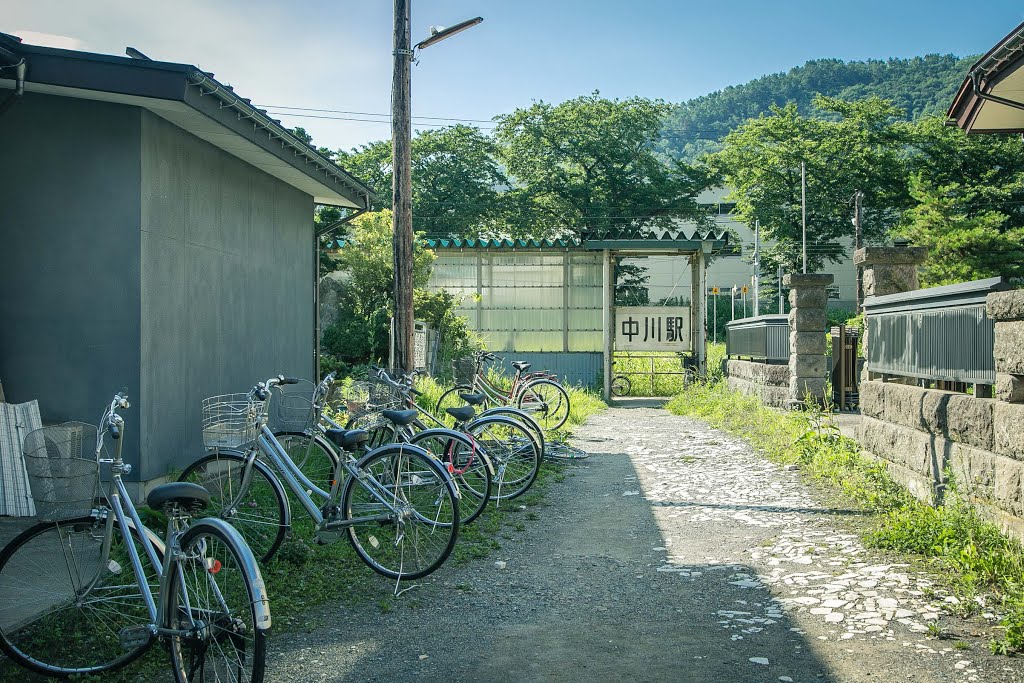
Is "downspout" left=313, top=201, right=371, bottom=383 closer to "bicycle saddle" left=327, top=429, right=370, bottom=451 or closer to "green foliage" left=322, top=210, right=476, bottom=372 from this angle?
"green foliage" left=322, top=210, right=476, bottom=372

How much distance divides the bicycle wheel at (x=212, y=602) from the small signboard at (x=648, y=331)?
51.4 ft

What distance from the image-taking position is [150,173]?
277 inches

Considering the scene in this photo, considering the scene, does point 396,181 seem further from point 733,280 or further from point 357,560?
point 733,280

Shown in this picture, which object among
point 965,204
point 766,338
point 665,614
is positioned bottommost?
point 665,614

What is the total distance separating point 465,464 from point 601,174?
37705 millimetres

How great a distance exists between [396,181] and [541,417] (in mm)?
4840

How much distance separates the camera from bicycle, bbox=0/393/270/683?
11.6ft

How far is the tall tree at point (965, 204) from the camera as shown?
29.3m

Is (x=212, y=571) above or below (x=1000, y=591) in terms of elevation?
above

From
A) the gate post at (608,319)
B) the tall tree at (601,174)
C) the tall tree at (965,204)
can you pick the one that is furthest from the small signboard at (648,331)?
the tall tree at (601,174)

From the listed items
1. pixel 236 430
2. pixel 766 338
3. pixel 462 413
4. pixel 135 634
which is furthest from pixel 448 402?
pixel 135 634

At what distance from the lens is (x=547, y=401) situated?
43.8 feet

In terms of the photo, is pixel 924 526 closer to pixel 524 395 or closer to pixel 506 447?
pixel 506 447

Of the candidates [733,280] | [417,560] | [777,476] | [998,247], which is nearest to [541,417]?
[777,476]
